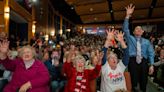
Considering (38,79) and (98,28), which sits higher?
(98,28)

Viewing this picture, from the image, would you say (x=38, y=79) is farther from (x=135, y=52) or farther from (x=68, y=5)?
(x=68, y=5)

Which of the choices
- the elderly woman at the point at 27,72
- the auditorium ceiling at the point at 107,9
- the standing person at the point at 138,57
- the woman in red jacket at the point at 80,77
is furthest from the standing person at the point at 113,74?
the auditorium ceiling at the point at 107,9

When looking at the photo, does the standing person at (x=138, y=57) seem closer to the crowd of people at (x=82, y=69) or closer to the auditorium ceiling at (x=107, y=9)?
the crowd of people at (x=82, y=69)

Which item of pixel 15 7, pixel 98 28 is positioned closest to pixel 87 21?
pixel 98 28

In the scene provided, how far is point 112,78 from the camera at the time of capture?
15.4ft

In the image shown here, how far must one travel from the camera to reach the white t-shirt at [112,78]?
468cm

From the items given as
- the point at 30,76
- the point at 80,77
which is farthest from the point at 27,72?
the point at 80,77

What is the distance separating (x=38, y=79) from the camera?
13.5 feet

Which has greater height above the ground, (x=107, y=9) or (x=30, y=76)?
(x=107, y=9)

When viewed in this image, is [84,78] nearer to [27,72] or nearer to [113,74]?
[113,74]

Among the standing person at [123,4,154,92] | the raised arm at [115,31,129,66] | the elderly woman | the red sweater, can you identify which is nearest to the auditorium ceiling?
the standing person at [123,4,154,92]

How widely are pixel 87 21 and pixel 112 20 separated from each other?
2956 millimetres

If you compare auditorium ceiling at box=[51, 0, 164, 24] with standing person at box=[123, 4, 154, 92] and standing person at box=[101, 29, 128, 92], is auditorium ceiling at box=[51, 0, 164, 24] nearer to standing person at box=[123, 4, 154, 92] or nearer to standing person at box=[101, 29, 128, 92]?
standing person at box=[123, 4, 154, 92]

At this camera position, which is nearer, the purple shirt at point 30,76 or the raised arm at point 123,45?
the purple shirt at point 30,76
